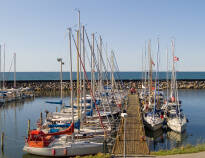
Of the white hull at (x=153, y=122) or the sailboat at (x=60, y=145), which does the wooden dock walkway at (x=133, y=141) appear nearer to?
the white hull at (x=153, y=122)

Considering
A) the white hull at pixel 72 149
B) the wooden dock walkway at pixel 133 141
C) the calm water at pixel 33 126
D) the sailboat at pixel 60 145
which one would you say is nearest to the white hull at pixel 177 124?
the calm water at pixel 33 126

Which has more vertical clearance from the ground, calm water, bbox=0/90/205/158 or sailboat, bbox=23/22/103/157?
sailboat, bbox=23/22/103/157

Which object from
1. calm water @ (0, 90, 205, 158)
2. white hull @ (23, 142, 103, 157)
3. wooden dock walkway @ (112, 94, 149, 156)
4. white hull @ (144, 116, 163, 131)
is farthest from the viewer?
white hull @ (144, 116, 163, 131)

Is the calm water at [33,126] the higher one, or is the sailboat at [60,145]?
the sailboat at [60,145]

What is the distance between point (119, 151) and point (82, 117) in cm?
847

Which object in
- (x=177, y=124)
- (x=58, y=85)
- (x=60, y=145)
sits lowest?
(x=60, y=145)

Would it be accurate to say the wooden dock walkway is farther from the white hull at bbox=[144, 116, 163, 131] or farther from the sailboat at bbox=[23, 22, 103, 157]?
the sailboat at bbox=[23, 22, 103, 157]

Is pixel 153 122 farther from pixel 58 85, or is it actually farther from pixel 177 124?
pixel 58 85

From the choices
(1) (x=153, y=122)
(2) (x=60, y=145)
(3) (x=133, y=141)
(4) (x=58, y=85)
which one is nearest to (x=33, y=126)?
(2) (x=60, y=145)

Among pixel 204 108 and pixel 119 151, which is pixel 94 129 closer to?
pixel 119 151

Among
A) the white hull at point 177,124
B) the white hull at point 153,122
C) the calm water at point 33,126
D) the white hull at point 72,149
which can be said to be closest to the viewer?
the white hull at point 72,149

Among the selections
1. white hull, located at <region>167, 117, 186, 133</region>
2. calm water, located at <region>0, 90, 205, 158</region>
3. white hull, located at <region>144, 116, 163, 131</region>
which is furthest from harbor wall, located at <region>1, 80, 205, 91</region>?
white hull, located at <region>167, 117, 186, 133</region>

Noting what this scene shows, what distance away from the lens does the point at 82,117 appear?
27047mm

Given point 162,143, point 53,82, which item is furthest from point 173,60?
point 53,82
